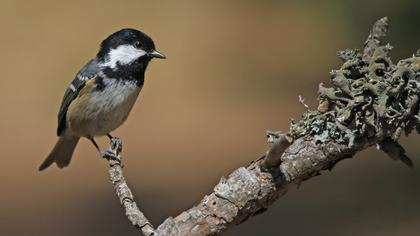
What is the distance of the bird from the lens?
15.6 feet

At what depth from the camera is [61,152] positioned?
18.4ft

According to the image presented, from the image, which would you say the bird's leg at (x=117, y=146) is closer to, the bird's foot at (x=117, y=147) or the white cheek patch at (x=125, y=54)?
the bird's foot at (x=117, y=147)

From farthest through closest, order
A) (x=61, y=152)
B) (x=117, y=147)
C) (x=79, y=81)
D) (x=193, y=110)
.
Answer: (x=193, y=110)
(x=61, y=152)
(x=79, y=81)
(x=117, y=147)

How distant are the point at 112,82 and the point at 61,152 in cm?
105

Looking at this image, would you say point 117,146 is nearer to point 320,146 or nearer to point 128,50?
point 128,50

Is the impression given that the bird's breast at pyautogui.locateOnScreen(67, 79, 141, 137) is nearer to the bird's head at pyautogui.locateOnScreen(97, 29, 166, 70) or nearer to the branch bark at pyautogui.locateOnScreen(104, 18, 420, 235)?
the bird's head at pyautogui.locateOnScreen(97, 29, 166, 70)

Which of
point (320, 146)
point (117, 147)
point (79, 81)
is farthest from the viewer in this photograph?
point (79, 81)

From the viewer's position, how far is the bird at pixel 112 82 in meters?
4.77

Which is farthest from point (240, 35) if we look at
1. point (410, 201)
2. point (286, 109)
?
point (410, 201)

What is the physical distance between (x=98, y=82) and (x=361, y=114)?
278cm

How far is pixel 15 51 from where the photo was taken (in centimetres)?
1153

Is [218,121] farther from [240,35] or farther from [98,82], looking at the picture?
[98,82]

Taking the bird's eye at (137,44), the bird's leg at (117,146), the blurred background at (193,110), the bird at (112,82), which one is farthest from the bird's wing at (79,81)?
the blurred background at (193,110)

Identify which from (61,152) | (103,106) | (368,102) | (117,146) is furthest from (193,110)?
(368,102)
